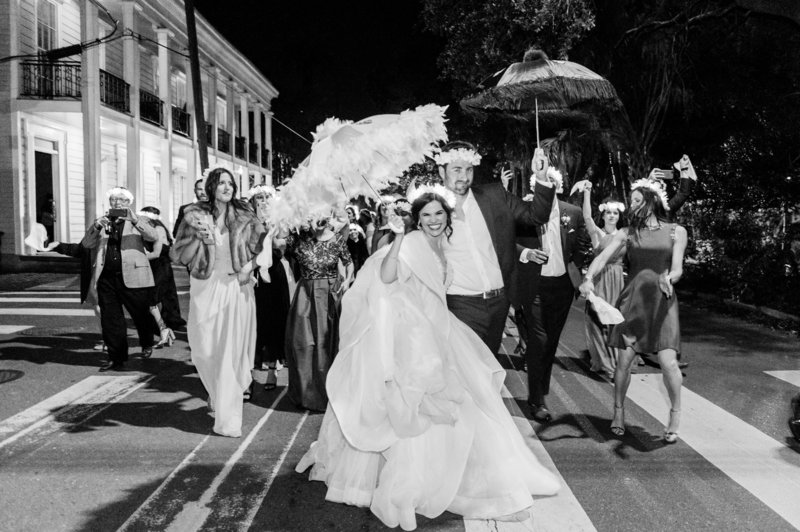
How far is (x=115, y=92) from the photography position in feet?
72.5

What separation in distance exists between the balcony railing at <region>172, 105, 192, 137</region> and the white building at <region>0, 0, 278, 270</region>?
0.13ft

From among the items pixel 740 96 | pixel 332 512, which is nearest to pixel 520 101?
pixel 332 512

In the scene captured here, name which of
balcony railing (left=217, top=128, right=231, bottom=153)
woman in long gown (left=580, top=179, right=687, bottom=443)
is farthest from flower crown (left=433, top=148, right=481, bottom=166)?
balcony railing (left=217, top=128, right=231, bottom=153)

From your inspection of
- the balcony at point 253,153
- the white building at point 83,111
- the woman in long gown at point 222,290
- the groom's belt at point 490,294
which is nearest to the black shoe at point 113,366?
the woman in long gown at point 222,290

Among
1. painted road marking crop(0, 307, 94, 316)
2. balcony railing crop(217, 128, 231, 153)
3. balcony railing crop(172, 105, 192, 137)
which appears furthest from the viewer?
balcony railing crop(217, 128, 231, 153)

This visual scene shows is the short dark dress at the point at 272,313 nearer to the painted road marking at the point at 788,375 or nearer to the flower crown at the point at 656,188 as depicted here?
the flower crown at the point at 656,188

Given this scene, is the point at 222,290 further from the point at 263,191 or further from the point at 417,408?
the point at 417,408

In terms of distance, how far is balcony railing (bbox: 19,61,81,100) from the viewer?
63.3 ft

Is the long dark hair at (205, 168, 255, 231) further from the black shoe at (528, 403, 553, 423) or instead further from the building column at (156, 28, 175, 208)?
the building column at (156, 28, 175, 208)

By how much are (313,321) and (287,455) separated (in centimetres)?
169

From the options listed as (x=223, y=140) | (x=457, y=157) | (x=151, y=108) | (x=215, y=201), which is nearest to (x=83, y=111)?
(x=151, y=108)

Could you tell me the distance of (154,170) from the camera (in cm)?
2816

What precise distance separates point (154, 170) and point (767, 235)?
22.0 metres

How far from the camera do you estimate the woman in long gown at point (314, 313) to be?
6469mm
